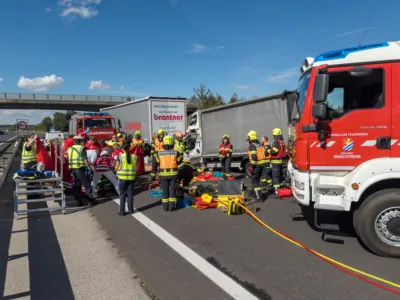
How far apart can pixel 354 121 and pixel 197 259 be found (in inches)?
115

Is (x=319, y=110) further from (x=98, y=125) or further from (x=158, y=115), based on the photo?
(x=98, y=125)

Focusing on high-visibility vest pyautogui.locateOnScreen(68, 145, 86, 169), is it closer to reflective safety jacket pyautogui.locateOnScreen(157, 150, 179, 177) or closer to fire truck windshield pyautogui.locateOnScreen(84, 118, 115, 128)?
reflective safety jacket pyautogui.locateOnScreen(157, 150, 179, 177)

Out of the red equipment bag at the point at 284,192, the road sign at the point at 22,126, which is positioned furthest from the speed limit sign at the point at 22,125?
the red equipment bag at the point at 284,192

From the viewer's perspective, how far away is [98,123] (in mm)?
18188

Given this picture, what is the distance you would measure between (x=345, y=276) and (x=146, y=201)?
537 centimetres

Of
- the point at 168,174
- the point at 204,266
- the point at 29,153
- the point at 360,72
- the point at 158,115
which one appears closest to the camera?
the point at 204,266

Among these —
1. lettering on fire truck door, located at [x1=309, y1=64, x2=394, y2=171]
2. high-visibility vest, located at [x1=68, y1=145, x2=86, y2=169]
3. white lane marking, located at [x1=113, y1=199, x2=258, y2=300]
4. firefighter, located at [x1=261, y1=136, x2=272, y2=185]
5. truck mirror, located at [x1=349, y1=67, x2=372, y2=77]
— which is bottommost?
white lane marking, located at [x1=113, y1=199, x2=258, y2=300]

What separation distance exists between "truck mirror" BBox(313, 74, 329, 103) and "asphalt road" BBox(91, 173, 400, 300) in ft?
7.04

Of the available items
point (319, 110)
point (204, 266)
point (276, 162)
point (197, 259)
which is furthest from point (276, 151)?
point (204, 266)

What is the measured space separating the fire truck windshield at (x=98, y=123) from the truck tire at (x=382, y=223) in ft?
52.3

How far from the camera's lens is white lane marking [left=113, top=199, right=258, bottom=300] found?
340 cm

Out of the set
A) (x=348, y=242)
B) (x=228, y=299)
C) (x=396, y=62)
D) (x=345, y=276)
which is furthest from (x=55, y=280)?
(x=396, y=62)

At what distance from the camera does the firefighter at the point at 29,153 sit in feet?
28.2

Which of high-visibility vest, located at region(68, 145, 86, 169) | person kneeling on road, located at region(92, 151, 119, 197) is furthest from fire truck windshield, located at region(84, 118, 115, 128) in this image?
high-visibility vest, located at region(68, 145, 86, 169)
